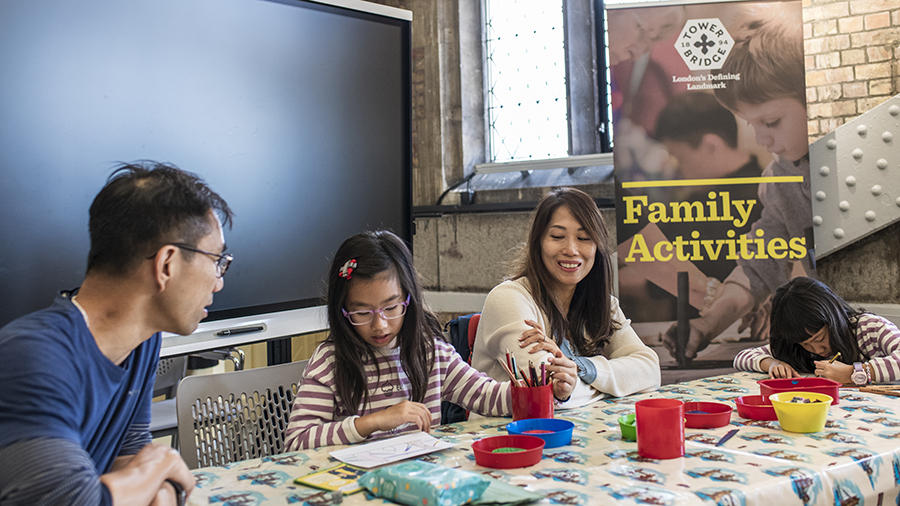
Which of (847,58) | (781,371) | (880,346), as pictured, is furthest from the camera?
(847,58)

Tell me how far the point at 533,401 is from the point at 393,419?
33cm

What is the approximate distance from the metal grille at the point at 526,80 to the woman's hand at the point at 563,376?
309 centimetres

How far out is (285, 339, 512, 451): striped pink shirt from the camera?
1667 millimetres

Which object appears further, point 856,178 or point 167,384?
point 856,178

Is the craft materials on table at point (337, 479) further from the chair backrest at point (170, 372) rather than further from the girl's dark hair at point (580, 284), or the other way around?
the chair backrest at point (170, 372)

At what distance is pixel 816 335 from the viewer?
230 cm

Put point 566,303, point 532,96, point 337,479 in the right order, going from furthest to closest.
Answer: point 532,96 → point 566,303 → point 337,479

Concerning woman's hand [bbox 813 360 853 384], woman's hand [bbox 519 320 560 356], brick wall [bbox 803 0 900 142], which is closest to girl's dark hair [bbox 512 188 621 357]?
woman's hand [bbox 519 320 560 356]

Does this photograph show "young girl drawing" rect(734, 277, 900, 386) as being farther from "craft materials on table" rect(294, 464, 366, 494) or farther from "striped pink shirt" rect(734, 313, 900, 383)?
"craft materials on table" rect(294, 464, 366, 494)

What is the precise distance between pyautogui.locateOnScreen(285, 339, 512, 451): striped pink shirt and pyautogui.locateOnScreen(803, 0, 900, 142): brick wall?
9.55 feet

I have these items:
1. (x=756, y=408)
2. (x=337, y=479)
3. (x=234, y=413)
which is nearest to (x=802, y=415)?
(x=756, y=408)

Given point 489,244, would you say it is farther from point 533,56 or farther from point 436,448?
point 436,448

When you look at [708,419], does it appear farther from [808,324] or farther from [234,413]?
[234,413]

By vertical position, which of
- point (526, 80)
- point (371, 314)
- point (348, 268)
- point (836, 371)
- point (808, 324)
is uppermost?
point (526, 80)
